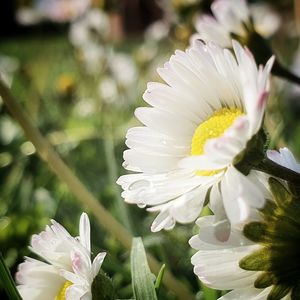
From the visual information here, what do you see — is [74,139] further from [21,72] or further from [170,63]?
[170,63]

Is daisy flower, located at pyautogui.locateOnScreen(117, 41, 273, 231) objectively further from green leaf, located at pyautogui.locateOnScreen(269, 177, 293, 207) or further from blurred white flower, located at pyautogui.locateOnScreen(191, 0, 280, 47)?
blurred white flower, located at pyautogui.locateOnScreen(191, 0, 280, 47)

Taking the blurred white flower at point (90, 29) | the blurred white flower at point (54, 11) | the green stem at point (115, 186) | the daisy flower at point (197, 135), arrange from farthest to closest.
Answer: the blurred white flower at point (54, 11), the blurred white flower at point (90, 29), the green stem at point (115, 186), the daisy flower at point (197, 135)

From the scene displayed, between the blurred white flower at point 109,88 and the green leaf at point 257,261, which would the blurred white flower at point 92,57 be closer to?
the blurred white flower at point 109,88

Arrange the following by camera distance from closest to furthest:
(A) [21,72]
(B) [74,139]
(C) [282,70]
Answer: (C) [282,70]
(B) [74,139]
(A) [21,72]

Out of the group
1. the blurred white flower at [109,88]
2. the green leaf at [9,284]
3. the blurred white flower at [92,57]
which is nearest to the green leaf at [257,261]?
the green leaf at [9,284]

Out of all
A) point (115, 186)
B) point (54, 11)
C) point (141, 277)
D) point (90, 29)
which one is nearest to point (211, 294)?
point (141, 277)

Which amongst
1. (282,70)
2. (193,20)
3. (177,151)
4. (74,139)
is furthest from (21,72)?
(177,151)

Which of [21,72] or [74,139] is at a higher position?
[21,72]

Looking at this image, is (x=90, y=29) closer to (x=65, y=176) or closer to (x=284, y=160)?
(x=65, y=176)
